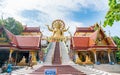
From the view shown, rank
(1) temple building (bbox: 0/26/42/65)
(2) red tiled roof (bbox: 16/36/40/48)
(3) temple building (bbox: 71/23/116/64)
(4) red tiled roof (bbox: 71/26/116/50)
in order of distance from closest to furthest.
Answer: (1) temple building (bbox: 0/26/42/65) → (3) temple building (bbox: 71/23/116/64) → (4) red tiled roof (bbox: 71/26/116/50) → (2) red tiled roof (bbox: 16/36/40/48)

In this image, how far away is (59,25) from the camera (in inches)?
1620

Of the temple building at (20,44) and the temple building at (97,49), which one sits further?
the temple building at (97,49)

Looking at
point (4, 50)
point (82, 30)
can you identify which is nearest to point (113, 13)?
point (4, 50)

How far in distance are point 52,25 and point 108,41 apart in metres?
15.9

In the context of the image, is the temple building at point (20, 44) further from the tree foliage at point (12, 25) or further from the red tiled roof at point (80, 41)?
the tree foliage at point (12, 25)

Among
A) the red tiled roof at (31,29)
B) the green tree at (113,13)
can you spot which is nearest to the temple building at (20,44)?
the green tree at (113,13)

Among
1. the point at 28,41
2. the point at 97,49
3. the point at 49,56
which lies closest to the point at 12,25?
the point at 28,41

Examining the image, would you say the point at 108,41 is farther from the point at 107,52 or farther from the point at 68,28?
the point at 68,28

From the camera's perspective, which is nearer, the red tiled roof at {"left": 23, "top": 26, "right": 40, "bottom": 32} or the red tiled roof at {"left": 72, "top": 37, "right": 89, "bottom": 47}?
the red tiled roof at {"left": 72, "top": 37, "right": 89, "bottom": 47}

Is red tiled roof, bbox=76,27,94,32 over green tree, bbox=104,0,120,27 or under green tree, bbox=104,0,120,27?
over

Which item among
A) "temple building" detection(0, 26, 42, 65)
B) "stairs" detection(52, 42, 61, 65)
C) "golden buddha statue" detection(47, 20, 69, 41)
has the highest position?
"golden buddha statue" detection(47, 20, 69, 41)

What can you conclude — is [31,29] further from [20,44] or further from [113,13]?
[113,13]

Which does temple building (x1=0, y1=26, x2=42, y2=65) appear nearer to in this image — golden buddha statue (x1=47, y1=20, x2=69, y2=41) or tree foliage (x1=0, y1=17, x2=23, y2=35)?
golden buddha statue (x1=47, y1=20, x2=69, y2=41)

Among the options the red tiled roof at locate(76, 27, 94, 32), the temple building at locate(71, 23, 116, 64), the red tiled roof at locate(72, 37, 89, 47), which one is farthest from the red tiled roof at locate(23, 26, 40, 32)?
the temple building at locate(71, 23, 116, 64)
